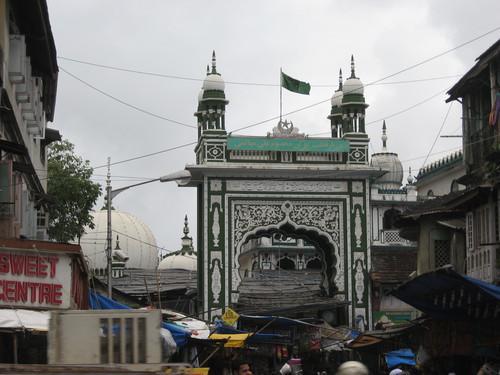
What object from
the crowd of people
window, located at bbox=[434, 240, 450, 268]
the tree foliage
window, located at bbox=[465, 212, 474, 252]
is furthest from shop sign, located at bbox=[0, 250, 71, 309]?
the tree foliage

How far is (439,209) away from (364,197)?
17.7 meters

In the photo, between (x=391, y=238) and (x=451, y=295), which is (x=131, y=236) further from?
(x=451, y=295)

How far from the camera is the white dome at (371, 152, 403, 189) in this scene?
6234 cm

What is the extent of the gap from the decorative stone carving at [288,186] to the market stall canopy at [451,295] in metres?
21.2

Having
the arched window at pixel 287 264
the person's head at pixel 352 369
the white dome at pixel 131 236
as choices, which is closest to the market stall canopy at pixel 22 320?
the person's head at pixel 352 369

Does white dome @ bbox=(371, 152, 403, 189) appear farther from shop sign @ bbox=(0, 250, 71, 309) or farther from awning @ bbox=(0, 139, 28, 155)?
shop sign @ bbox=(0, 250, 71, 309)

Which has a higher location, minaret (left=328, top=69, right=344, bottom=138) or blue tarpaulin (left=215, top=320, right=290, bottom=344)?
minaret (left=328, top=69, right=344, bottom=138)

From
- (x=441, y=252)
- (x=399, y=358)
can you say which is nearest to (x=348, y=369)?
(x=441, y=252)

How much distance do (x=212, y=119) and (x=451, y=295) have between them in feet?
79.2

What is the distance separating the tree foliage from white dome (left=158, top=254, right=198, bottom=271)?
29.3 meters

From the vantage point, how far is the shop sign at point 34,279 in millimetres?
13266

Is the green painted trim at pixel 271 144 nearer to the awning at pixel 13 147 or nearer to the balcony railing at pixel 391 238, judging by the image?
the balcony railing at pixel 391 238

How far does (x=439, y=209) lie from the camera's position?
24.2m

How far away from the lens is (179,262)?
68438 millimetres
